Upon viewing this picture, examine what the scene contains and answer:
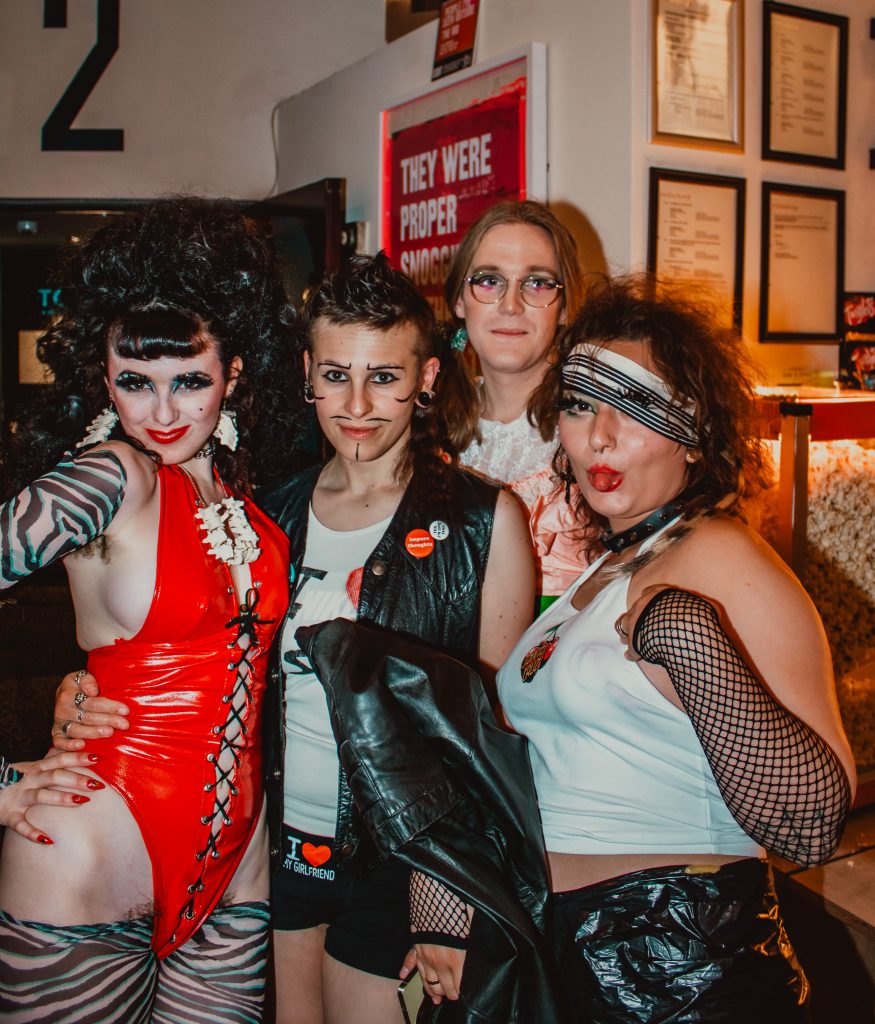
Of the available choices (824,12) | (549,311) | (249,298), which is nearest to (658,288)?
(549,311)

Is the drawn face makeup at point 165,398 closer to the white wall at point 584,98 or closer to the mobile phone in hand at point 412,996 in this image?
the mobile phone in hand at point 412,996

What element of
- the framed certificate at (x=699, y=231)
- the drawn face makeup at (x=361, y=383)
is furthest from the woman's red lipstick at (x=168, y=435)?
the framed certificate at (x=699, y=231)

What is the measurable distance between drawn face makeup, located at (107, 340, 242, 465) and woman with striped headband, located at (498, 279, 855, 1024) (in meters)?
0.64

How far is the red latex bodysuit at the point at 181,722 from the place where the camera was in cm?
155

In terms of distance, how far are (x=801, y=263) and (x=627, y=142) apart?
816 mm

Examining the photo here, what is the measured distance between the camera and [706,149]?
3059 mm

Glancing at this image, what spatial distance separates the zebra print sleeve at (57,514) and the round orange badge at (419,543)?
607mm

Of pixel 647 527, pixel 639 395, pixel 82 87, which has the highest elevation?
pixel 82 87

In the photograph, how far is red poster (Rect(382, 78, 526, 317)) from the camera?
3.49 meters

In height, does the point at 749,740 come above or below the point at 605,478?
below

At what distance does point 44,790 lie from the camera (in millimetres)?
1514

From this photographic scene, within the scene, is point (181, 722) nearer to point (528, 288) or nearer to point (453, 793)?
point (453, 793)

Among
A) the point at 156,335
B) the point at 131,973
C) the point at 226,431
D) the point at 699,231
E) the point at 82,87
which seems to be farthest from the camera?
the point at 82,87

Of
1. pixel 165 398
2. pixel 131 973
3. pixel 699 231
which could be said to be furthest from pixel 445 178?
pixel 131 973
